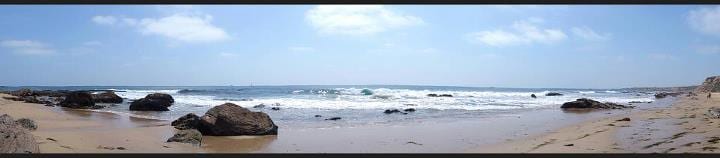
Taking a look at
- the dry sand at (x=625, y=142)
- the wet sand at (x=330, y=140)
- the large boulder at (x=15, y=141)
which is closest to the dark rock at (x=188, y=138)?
the wet sand at (x=330, y=140)

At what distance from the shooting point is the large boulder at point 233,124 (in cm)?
1056

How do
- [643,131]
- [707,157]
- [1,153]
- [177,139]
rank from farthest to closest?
1. [643,131]
2. [177,139]
3. [707,157]
4. [1,153]

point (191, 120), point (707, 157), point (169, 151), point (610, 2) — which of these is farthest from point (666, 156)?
point (191, 120)

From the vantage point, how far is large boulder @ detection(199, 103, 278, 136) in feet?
34.7

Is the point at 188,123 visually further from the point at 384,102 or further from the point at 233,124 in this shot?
the point at 384,102

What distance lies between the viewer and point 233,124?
10555mm

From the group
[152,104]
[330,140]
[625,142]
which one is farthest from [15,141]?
[152,104]

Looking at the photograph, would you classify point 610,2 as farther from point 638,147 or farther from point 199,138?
point 199,138

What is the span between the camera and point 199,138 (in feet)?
29.7

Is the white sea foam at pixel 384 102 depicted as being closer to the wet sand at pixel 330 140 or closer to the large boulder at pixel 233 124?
the wet sand at pixel 330 140

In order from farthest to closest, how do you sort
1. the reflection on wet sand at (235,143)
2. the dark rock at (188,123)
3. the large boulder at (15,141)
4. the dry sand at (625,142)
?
the dark rock at (188,123) < the reflection on wet sand at (235,143) < the dry sand at (625,142) < the large boulder at (15,141)

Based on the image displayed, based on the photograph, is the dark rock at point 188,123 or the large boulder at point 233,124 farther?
the dark rock at point 188,123

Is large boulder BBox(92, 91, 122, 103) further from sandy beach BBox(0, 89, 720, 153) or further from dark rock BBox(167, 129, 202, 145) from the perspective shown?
dark rock BBox(167, 129, 202, 145)

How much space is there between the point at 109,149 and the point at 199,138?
1.64 metres
